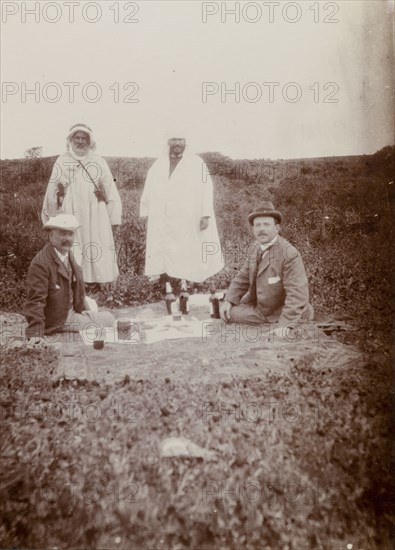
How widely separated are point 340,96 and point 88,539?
405 centimetres

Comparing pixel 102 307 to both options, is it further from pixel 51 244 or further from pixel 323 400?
pixel 323 400

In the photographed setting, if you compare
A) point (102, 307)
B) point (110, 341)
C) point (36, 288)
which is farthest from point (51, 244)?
point (110, 341)

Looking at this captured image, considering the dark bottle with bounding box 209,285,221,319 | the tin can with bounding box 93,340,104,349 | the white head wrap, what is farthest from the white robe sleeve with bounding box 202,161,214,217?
the tin can with bounding box 93,340,104,349

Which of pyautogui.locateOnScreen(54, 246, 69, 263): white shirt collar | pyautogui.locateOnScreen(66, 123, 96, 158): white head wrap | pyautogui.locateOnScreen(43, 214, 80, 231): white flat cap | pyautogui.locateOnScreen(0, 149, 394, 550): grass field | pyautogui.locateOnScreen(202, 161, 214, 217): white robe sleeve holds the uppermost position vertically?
pyautogui.locateOnScreen(66, 123, 96, 158): white head wrap

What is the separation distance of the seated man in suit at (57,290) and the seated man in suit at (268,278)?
3.97 ft

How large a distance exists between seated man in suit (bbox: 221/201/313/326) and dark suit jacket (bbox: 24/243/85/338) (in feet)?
4.76

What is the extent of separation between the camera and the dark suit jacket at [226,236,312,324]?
423 cm

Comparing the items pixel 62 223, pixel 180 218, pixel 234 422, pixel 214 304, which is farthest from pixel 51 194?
pixel 234 422

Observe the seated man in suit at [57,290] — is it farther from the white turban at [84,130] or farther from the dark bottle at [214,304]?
the dark bottle at [214,304]

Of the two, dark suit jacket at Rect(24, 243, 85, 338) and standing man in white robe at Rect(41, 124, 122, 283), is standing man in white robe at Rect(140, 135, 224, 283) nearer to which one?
standing man in white robe at Rect(41, 124, 122, 283)

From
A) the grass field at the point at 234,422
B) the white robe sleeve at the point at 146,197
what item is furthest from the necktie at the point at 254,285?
the white robe sleeve at the point at 146,197

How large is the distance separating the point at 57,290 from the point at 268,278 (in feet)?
6.25

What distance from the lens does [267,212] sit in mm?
4297

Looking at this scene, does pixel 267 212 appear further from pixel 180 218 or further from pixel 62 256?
pixel 62 256
